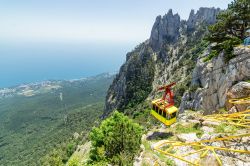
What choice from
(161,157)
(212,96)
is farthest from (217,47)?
(161,157)

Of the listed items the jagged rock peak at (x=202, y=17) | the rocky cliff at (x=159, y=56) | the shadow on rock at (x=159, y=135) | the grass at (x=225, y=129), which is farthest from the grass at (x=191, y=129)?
the jagged rock peak at (x=202, y=17)

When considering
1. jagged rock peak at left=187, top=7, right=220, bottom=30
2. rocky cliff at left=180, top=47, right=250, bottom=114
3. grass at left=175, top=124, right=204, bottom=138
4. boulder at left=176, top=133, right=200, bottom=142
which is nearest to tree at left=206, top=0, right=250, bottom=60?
rocky cliff at left=180, top=47, right=250, bottom=114

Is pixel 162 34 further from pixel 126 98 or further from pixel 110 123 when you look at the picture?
pixel 110 123

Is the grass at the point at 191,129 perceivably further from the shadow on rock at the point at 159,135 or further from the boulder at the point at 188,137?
the shadow on rock at the point at 159,135

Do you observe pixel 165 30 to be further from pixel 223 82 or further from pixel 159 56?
pixel 223 82

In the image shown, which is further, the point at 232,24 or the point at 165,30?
the point at 165,30

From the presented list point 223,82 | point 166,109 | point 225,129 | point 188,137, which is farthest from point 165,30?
point 225,129
